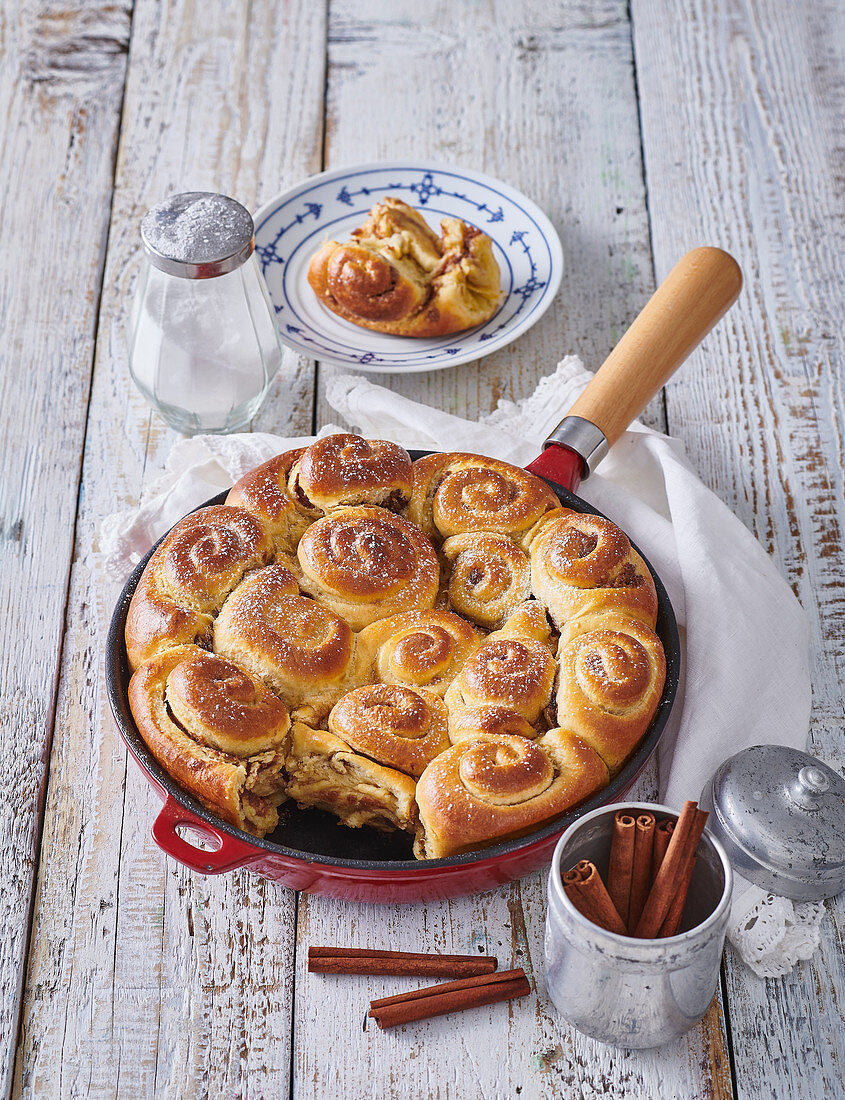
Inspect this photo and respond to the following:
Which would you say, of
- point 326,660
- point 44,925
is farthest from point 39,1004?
point 326,660

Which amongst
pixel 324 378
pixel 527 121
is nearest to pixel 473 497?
pixel 324 378

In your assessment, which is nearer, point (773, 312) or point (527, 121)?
point (773, 312)

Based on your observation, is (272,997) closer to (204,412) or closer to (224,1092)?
(224,1092)

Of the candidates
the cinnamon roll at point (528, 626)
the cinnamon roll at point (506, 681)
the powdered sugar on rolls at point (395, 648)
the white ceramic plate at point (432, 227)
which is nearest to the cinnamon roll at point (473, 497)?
the powdered sugar on rolls at point (395, 648)

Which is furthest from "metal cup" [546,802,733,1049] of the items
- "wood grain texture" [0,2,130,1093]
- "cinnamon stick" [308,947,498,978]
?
"wood grain texture" [0,2,130,1093]

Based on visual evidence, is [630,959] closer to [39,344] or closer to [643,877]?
[643,877]
